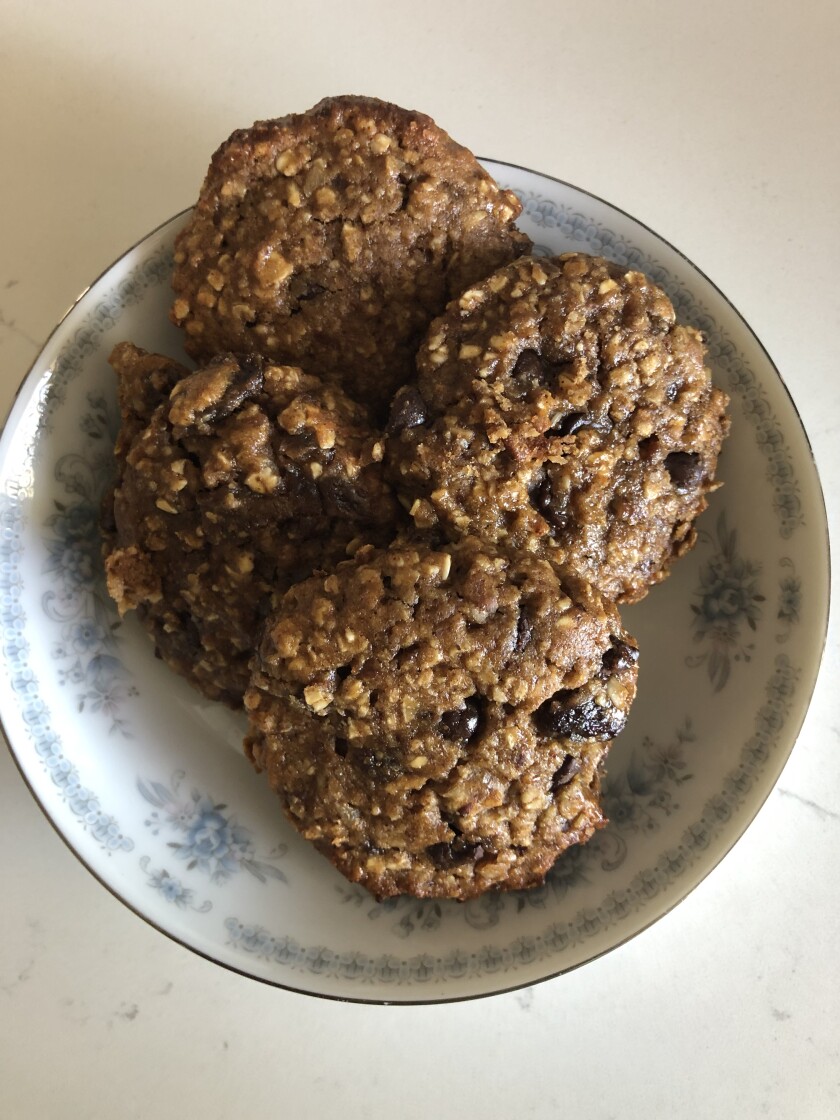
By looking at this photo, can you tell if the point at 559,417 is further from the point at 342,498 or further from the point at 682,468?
the point at 342,498

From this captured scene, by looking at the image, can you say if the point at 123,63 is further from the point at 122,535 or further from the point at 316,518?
the point at 316,518

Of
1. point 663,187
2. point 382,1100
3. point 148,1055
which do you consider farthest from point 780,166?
point 148,1055

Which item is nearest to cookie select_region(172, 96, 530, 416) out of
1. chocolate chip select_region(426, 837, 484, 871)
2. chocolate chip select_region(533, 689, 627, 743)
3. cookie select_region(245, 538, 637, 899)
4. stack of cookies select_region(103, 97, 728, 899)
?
stack of cookies select_region(103, 97, 728, 899)

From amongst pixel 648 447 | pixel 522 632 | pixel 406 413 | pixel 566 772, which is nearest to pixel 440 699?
pixel 522 632

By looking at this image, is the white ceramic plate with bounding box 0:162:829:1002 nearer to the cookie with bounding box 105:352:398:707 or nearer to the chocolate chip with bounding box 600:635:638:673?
the cookie with bounding box 105:352:398:707

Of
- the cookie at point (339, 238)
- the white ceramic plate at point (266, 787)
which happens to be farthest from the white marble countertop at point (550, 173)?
the cookie at point (339, 238)

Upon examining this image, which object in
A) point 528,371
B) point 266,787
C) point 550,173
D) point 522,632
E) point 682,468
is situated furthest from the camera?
point 550,173
